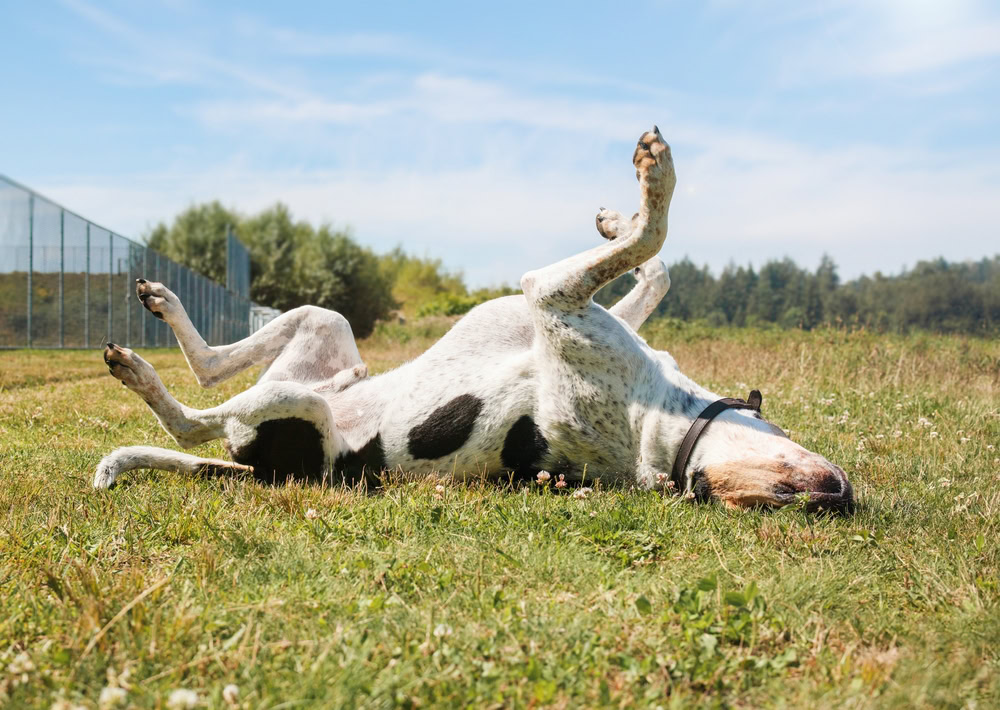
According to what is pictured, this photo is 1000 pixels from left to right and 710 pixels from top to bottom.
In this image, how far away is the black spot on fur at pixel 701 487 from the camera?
313cm

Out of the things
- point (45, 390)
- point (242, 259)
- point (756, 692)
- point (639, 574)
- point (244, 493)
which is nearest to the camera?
point (756, 692)

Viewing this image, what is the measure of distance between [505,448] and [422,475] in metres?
A: 0.44

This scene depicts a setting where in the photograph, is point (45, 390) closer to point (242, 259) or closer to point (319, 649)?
point (319, 649)

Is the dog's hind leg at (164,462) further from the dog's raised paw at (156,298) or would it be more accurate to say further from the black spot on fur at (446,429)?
the black spot on fur at (446,429)

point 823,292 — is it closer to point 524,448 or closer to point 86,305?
point 86,305

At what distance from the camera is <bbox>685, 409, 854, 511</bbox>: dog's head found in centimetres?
297

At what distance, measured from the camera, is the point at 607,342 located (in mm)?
3371

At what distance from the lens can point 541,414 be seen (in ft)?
11.4

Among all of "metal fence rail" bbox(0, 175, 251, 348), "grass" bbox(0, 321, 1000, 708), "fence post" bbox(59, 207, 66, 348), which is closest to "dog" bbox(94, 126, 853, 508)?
"grass" bbox(0, 321, 1000, 708)

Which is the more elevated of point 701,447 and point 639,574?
point 701,447

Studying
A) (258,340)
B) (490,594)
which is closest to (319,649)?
(490,594)

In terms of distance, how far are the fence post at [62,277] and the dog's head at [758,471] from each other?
18.8 m

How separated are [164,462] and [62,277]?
17.8 m

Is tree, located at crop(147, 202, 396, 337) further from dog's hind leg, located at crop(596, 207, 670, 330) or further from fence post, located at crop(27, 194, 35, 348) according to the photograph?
dog's hind leg, located at crop(596, 207, 670, 330)
